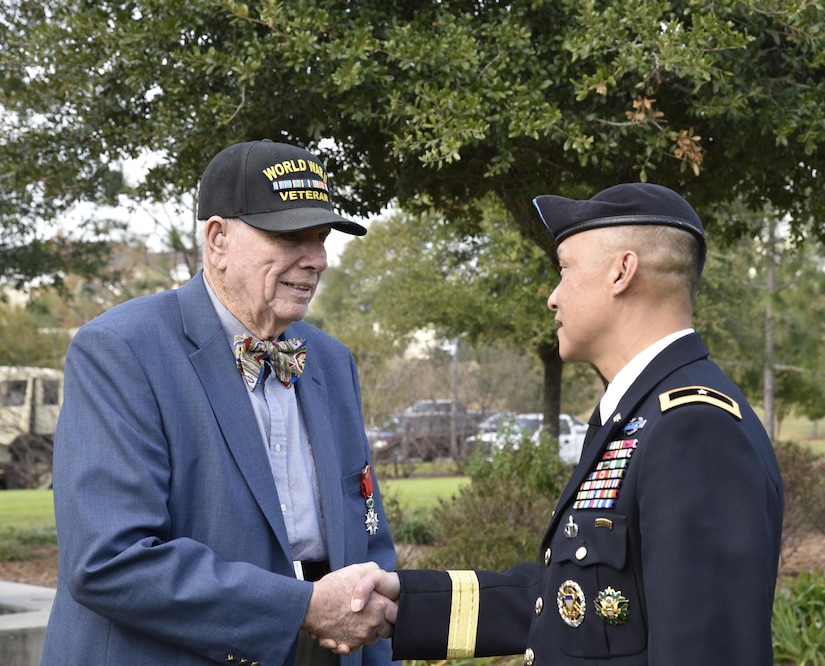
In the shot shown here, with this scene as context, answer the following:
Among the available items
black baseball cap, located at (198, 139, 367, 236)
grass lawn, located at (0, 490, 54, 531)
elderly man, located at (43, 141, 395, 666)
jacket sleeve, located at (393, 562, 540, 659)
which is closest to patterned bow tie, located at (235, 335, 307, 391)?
elderly man, located at (43, 141, 395, 666)

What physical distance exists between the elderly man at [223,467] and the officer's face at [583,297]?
0.76m

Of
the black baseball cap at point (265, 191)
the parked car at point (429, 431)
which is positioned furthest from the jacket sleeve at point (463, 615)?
the parked car at point (429, 431)

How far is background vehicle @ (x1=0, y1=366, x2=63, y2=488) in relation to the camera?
66.0 ft

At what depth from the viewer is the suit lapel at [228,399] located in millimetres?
2643

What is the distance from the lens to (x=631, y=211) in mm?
2322

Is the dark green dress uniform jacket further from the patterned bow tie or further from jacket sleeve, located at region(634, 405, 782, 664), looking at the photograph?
the patterned bow tie

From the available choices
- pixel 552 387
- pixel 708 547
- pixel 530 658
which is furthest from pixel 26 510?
pixel 708 547

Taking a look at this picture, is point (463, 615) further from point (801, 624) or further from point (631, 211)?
point (801, 624)

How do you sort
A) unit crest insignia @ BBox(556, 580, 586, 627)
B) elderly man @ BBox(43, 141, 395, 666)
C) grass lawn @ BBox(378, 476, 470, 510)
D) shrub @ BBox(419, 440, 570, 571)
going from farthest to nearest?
grass lawn @ BBox(378, 476, 470, 510), shrub @ BBox(419, 440, 570, 571), elderly man @ BBox(43, 141, 395, 666), unit crest insignia @ BBox(556, 580, 586, 627)

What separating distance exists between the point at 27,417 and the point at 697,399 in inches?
792

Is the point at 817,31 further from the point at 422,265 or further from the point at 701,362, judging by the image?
the point at 422,265

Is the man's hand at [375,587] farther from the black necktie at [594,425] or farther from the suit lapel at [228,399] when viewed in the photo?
the black necktie at [594,425]

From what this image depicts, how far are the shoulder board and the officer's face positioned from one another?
0.25 meters

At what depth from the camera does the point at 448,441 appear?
81.6 ft
